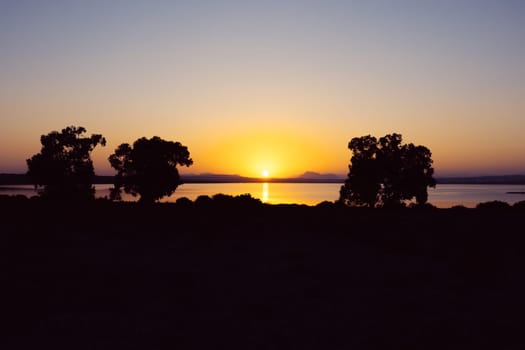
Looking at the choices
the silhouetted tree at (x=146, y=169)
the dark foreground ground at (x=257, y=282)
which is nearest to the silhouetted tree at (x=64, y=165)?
the silhouetted tree at (x=146, y=169)

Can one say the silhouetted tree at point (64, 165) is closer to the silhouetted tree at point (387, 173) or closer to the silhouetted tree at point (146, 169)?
the silhouetted tree at point (146, 169)

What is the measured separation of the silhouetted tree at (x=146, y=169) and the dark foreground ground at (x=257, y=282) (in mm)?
28169

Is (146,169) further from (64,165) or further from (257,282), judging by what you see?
(257,282)

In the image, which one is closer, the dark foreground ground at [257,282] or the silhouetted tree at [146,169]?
the dark foreground ground at [257,282]

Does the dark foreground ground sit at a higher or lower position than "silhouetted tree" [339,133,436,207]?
lower

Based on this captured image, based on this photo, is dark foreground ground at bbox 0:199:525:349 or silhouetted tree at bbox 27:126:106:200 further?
silhouetted tree at bbox 27:126:106:200

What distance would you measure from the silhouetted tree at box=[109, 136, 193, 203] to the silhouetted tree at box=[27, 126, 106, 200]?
3.80 m

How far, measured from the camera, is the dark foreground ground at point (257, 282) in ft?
36.7

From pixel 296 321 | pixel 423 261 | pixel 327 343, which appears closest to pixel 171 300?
pixel 296 321

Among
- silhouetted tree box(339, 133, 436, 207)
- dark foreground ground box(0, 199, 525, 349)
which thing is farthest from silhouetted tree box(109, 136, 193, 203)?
dark foreground ground box(0, 199, 525, 349)

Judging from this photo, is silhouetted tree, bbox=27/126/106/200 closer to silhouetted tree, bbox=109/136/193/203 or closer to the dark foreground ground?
silhouetted tree, bbox=109/136/193/203

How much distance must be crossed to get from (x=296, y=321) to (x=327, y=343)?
1594 mm

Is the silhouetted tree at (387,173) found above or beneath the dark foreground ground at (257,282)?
above

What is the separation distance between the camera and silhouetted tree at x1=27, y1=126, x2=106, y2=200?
175 feet
